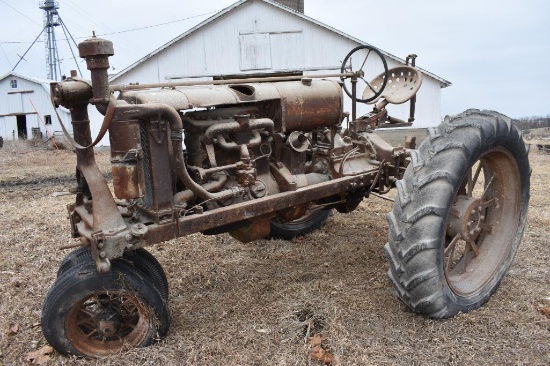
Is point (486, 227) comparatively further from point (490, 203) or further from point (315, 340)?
point (315, 340)

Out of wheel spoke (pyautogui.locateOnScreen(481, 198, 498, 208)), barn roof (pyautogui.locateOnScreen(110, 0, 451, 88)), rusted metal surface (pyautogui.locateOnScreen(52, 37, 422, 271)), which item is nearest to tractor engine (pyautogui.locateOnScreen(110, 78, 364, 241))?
rusted metal surface (pyautogui.locateOnScreen(52, 37, 422, 271))

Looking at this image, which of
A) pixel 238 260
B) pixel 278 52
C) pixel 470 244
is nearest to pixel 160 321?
pixel 238 260

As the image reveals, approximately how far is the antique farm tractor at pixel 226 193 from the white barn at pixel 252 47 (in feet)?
37.0

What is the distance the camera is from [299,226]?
512 centimetres

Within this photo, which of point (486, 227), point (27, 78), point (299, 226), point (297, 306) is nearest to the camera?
point (297, 306)

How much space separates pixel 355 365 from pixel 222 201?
1277 millimetres

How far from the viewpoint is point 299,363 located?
2.73m

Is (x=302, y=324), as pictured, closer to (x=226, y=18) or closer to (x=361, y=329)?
(x=361, y=329)

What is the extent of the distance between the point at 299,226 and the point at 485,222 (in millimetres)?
1917

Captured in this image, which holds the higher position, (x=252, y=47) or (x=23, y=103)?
(x=252, y=47)

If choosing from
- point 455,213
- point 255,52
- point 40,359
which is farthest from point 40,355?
point 255,52

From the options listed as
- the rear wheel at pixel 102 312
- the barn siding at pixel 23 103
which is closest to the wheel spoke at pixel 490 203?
the rear wheel at pixel 102 312

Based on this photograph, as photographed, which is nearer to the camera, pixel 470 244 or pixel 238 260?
pixel 470 244

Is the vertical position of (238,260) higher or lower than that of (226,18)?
lower
